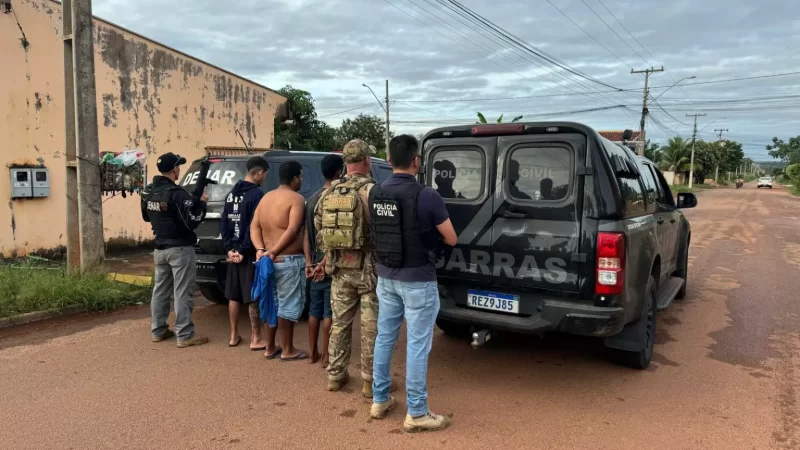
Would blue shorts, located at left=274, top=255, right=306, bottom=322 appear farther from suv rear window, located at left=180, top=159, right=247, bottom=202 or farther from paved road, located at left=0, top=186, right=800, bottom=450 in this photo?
suv rear window, located at left=180, top=159, right=247, bottom=202

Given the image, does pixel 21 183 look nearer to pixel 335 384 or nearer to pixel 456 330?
pixel 335 384

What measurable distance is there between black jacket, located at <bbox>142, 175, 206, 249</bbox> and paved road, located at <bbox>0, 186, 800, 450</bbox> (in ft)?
3.37

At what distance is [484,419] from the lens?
12.1 ft

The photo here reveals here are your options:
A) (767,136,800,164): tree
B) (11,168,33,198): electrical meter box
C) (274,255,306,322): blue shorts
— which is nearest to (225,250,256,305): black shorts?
(274,255,306,322): blue shorts

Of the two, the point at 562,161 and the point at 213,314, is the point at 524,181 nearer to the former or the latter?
the point at 562,161

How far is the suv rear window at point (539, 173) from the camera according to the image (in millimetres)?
4082

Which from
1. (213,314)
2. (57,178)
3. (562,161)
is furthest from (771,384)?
(57,178)

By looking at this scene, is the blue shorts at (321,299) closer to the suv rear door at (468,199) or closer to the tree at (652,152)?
the suv rear door at (468,199)

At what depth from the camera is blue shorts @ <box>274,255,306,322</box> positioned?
470 cm

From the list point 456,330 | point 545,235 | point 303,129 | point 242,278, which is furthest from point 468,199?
point 303,129

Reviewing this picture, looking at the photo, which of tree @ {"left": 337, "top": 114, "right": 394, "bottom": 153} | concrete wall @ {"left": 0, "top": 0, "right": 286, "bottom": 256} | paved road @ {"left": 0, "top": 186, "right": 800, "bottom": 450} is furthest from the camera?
tree @ {"left": 337, "top": 114, "right": 394, "bottom": 153}

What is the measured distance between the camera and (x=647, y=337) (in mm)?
4645

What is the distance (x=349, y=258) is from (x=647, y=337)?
2663 millimetres

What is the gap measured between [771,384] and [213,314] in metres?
5.50
